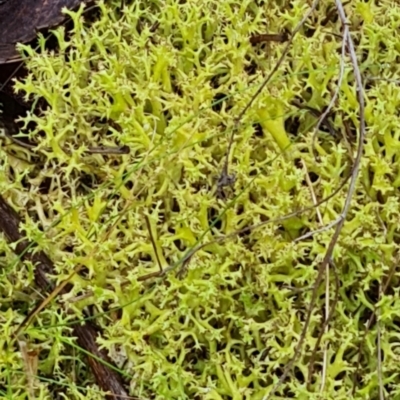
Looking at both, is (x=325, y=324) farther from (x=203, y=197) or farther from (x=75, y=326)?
(x=75, y=326)

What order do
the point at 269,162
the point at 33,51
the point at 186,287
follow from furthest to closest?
the point at 33,51
the point at 269,162
the point at 186,287

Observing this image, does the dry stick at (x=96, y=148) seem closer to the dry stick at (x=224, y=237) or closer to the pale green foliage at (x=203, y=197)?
the pale green foliage at (x=203, y=197)

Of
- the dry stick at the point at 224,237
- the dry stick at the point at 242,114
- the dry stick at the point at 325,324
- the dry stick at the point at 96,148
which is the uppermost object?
the dry stick at the point at 96,148

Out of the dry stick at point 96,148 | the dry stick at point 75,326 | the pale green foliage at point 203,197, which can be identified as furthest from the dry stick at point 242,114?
the dry stick at point 75,326

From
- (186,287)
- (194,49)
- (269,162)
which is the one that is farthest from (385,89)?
(186,287)

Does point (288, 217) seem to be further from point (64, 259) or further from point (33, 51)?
point (33, 51)

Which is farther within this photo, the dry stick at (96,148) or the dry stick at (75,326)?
the dry stick at (96,148)

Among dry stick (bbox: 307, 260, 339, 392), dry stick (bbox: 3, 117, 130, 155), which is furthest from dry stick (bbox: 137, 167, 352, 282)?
dry stick (bbox: 3, 117, 130, 155)
